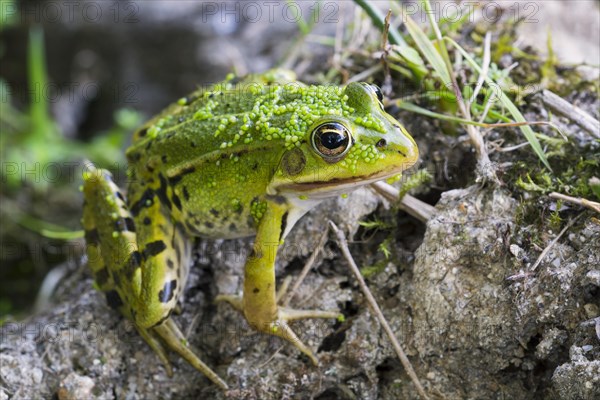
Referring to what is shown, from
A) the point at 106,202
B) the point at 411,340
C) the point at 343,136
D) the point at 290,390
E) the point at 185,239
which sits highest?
the point at 343,136

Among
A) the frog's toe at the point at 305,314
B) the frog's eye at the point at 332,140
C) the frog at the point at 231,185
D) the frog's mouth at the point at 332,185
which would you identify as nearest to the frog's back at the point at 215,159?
the frog at the point at 231,185

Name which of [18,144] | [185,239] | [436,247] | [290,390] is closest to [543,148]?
[436,247]

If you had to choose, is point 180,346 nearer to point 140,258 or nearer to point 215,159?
point 140,258

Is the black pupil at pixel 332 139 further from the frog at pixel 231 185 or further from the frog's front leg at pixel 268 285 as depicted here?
the frog's front leg at pixel 268 285

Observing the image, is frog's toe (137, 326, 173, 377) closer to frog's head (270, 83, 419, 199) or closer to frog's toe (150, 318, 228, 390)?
frog's toe (150, 318, 228, 390)

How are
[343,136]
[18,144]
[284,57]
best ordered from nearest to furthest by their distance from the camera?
[343,136] < [284,57] < [18,144]

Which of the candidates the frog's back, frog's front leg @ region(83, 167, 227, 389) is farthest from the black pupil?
frog's front leg @ region(83, 167, 227, 389)

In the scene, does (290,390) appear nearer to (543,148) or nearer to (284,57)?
(543,148)

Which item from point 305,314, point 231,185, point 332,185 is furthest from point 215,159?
point 305,314
